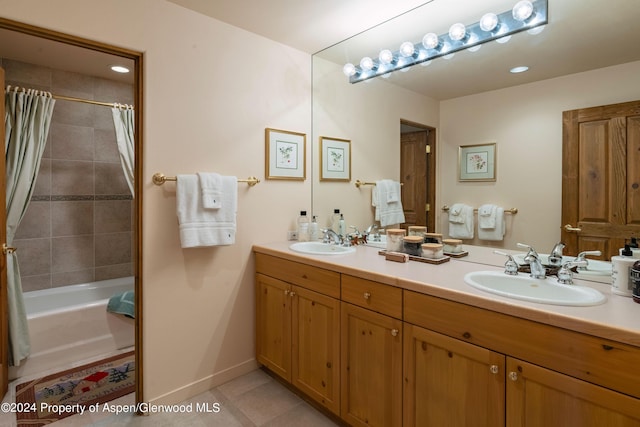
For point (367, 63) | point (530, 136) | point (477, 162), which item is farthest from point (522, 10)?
point (367, 63)

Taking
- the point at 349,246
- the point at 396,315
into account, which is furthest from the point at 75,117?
the point at 396,315

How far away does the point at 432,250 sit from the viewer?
1729 millimetres

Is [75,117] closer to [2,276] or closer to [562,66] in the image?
[2,276]

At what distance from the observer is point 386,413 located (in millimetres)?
1475

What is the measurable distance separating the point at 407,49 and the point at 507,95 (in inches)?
26.6

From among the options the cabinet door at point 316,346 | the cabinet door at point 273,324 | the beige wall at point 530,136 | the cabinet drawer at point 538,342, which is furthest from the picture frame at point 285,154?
the cabinet drawer at point 538,342

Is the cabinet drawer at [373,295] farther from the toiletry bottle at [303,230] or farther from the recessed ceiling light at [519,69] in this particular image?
the recessed ceiling light at [519,69]

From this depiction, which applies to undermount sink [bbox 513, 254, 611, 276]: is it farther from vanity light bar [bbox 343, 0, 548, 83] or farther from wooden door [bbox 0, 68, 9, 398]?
wooden door [bbox 0, 68, 9, 398]

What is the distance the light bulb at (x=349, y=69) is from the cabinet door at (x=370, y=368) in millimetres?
1664

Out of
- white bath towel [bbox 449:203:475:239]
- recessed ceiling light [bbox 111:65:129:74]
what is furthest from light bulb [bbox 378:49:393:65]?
recessed ceiling light [bbox 111:65:129:74]

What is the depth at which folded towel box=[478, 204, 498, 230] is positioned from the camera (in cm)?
174

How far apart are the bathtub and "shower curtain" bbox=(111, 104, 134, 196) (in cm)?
110

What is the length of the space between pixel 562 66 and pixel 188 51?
6.41 feet

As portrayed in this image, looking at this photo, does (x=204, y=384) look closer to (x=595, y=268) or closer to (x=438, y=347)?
(x=438, y=347)
